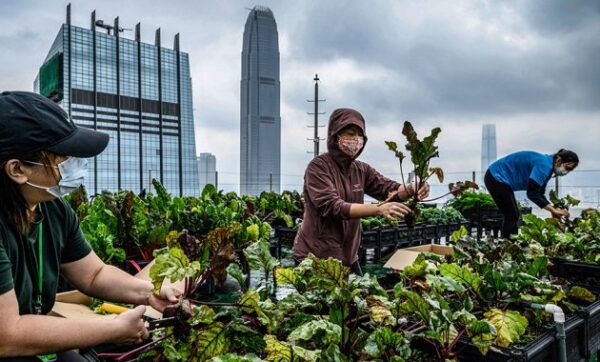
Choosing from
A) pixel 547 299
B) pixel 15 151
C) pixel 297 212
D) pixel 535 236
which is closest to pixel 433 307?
pixel 547 299

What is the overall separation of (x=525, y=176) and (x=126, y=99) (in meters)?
40.4

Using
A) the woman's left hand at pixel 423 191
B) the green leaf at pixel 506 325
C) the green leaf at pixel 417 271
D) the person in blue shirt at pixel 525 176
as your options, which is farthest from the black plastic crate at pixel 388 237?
the green leaf at pixel 506 325

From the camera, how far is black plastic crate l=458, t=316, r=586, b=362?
1.13 m

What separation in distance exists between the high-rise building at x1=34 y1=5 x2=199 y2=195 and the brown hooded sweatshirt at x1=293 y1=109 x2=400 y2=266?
1431 inches

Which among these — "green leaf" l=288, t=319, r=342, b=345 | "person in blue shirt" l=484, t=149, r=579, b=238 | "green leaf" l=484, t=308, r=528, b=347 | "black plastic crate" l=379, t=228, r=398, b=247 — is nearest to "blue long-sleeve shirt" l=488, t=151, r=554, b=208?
"person in blue shirt" l=484, t=149, r=579, b=238

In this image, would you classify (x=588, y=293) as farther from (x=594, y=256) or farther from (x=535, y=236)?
(x=535, y=236)

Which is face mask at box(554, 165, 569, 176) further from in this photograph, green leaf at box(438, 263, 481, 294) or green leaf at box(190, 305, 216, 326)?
green leaf at box(190, 305, 216, 326)

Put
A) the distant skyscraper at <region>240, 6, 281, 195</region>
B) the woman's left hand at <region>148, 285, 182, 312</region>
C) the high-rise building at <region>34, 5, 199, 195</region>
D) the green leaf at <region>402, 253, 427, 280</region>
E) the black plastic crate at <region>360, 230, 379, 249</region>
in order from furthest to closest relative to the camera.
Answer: the high-rise building at <region>34, 5, 199, 195</region> < the distant skyscraper at <region>240, 6, 281, 195</region> < the black plastic crate at <region>360, 230, 379, 249</region> < the green leaf at <region>402, 253, 427, 280</region> < the woman's left hand at <region>148, 285, 182, 312</region>

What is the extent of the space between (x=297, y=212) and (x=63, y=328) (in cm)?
513

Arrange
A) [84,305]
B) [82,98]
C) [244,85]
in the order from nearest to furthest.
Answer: [84,305]
[244,85]
[82,98]

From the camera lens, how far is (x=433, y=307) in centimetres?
124

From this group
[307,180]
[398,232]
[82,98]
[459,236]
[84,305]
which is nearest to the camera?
[84,305]

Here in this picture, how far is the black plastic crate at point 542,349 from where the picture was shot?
1134 millimetres

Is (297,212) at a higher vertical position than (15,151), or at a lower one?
lower
